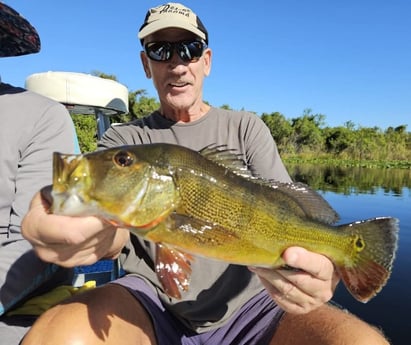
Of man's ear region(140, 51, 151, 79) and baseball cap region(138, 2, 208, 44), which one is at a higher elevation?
baseball cap region(138, 2, 208, 44)

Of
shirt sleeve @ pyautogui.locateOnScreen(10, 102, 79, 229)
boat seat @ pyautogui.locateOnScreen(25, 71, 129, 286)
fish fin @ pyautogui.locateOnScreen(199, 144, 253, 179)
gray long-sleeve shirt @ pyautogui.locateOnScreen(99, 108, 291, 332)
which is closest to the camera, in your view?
fish fin @ pyautogui.locateOnScreen(199, 144, 253, 179)

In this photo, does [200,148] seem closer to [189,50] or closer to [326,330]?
[189,50]

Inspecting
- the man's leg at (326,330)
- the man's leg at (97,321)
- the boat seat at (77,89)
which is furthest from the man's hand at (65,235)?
the boat seat at (77,89)

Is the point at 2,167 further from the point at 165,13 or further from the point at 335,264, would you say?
the point at 335,264

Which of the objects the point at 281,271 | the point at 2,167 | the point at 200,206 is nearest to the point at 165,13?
the point at 2,167

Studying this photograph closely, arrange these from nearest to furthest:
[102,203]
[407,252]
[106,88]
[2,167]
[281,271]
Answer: [102,203] < [281,271] < [2,167] < [106,88] < [407,252]

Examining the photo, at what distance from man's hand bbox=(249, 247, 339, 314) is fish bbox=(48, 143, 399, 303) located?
55mm

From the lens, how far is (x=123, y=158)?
1684 mm

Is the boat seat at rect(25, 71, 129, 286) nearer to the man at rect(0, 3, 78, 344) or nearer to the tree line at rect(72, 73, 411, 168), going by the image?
the man at rect(0, 3, 78, 344)

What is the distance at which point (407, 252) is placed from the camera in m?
7.58

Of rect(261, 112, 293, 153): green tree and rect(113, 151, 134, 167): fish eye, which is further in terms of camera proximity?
rect(261, 112, 293, 153): green tree

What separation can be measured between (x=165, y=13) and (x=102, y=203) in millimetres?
1885

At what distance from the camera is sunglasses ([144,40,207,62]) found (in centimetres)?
298

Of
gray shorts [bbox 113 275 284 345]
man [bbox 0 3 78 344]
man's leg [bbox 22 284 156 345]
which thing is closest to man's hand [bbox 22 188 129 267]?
man's leg [bbox 22 284 156 345]
